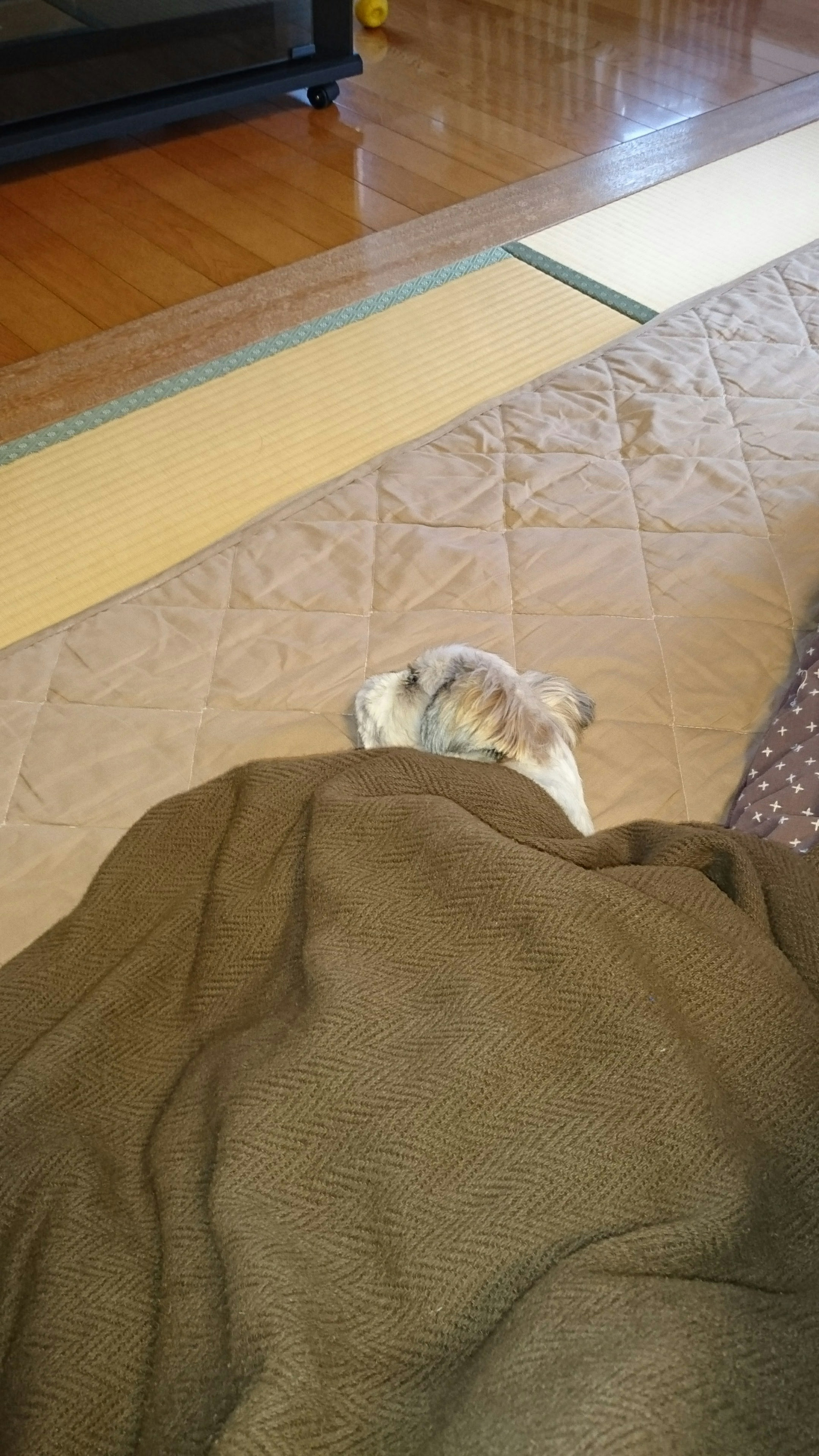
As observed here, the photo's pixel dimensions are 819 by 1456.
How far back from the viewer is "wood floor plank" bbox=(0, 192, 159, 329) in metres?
2.31

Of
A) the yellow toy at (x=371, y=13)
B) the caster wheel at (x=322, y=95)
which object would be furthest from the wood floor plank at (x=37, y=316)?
the yellow toy at (x=371, y=13)

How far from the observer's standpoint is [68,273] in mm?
2422

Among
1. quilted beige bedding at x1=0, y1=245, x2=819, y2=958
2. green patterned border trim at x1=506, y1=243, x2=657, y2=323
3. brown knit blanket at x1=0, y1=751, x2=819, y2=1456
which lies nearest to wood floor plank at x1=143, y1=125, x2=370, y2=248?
green patterned border trim at x1=506, y1=243, x2=657, y2=323

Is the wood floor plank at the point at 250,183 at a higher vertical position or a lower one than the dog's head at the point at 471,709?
higher

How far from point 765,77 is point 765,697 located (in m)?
2.59

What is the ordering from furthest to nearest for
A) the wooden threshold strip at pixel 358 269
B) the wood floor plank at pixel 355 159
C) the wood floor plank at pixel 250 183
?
the wood floor plank at pixel 355 159, the wood floor plank at pixel 250 183, the wooden threshold strip at pixel 358 269

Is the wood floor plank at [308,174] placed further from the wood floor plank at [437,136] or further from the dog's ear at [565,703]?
the dog's ear at [565,703]

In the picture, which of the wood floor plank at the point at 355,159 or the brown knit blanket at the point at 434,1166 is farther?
the wood floor plank at the point at 355,159

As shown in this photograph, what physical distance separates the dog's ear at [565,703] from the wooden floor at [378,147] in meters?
1.41

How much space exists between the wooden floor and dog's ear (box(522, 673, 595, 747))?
55.5 inches

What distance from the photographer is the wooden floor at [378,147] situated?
2.44 meters

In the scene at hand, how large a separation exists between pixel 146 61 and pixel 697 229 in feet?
4.43

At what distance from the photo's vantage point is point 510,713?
47.5 inches

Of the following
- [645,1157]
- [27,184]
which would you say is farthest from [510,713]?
[27,184]
